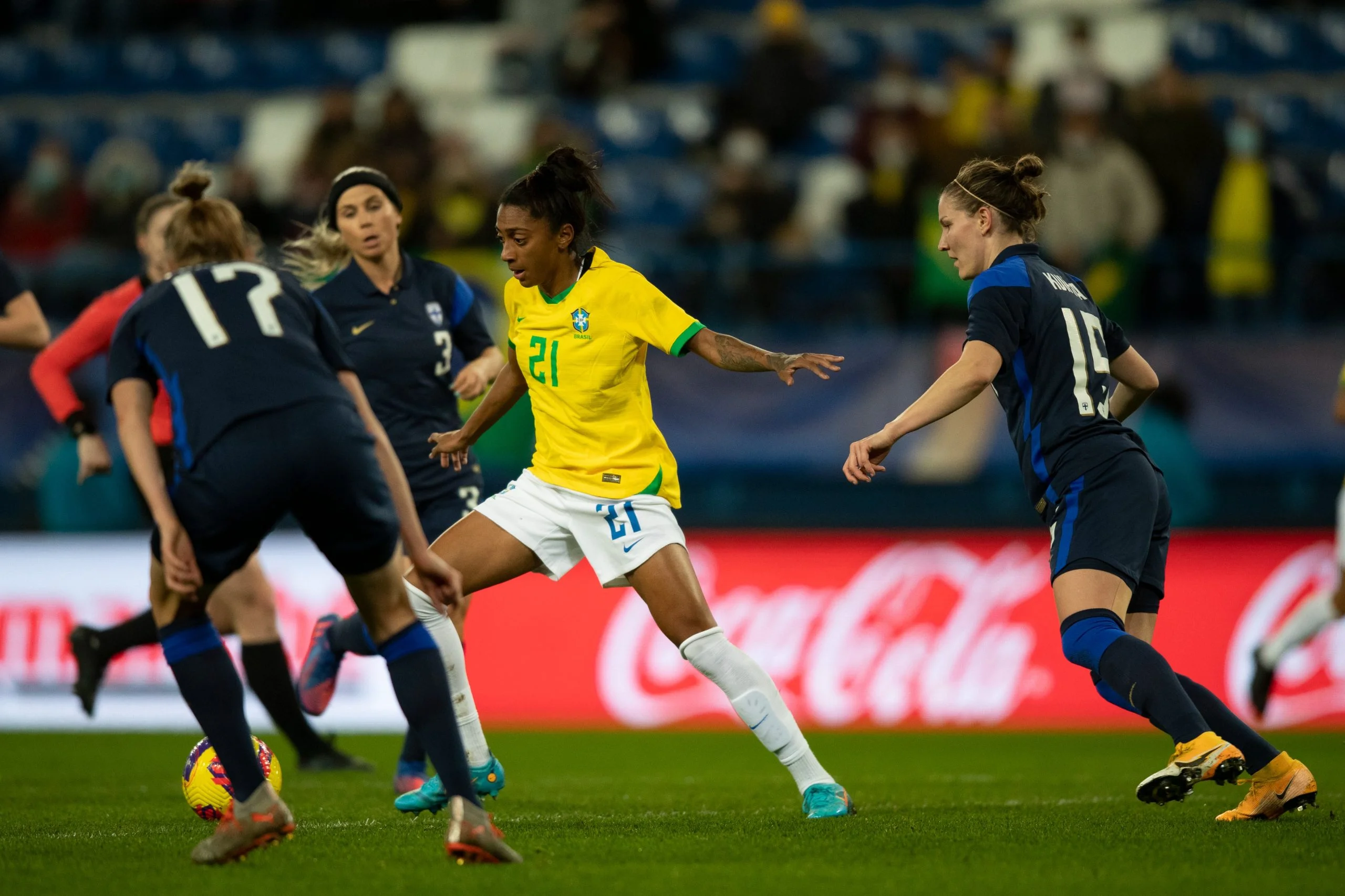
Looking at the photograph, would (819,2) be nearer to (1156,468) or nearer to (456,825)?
(1156,468)

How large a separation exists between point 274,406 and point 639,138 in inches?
454

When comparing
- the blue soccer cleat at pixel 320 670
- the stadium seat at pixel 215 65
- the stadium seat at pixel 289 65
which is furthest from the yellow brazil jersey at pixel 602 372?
the stadium seat at pixel 215 65

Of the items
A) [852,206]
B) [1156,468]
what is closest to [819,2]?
[852,206]

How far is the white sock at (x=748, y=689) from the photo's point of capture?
5.76 m

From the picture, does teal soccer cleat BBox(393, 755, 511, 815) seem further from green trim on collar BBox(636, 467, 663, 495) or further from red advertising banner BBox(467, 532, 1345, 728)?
red advertising banner BBox(467, 532, 1345, 728)

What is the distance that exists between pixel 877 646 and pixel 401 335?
5.01m

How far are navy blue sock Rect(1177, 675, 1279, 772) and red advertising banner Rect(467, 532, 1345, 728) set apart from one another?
5071mm

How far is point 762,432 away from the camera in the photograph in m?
12.0

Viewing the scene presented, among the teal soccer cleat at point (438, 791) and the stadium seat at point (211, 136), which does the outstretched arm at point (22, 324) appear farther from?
the stadium seat at point (211, 136)

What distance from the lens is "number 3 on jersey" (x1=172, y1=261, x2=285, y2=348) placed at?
15.6ft

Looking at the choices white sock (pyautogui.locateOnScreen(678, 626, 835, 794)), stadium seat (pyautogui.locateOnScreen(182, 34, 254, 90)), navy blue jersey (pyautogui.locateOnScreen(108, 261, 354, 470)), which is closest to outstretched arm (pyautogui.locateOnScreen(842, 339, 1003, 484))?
white sock (pyautogui.locateOnScreen(678, 626, 835, 794))

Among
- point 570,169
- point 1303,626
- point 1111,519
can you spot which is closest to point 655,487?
point 570,169

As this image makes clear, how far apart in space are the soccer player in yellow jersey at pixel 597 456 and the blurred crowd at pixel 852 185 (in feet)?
17.8

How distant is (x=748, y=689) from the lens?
19.0 ft
